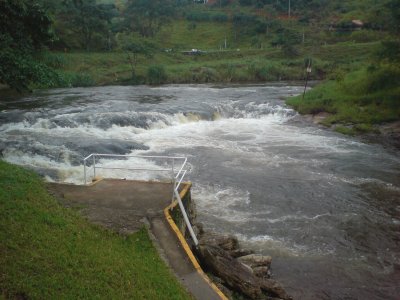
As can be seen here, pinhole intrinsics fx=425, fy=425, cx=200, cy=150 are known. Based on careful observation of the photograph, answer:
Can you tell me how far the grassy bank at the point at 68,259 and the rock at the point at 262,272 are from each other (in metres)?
2.95

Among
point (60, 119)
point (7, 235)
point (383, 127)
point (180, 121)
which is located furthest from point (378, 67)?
point (7, 235)

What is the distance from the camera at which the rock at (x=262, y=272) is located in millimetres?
10102

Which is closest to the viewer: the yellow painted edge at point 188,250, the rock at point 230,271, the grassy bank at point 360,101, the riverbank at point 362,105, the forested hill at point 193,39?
the yellow painted edge at point 188,250

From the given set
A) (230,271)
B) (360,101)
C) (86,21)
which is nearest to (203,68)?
(86,21)

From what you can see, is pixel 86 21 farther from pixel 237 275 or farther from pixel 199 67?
pixel 237 275

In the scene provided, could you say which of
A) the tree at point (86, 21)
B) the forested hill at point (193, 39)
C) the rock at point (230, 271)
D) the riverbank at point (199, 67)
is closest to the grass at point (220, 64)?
the riverbank at point (199, 67)

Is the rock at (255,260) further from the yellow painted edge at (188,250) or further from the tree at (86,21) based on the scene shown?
the tree at (86,21)

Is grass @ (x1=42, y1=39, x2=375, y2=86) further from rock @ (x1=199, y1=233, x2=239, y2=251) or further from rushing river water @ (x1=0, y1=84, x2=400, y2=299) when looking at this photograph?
rock @ (x1=199, y1=233, x2=239, y2=251)

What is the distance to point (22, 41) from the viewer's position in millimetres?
9820

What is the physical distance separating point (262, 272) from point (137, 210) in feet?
11.0

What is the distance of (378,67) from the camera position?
30.8 metres

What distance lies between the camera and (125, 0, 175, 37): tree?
8256 centimetres

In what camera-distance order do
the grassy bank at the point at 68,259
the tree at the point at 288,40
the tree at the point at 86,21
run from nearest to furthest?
the grassy bank at the point at 68,259 < the tree at the point at 86,21 < the tree at the point at 288,40

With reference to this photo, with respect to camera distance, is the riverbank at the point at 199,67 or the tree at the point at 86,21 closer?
the riverbank at the point at 199,67
